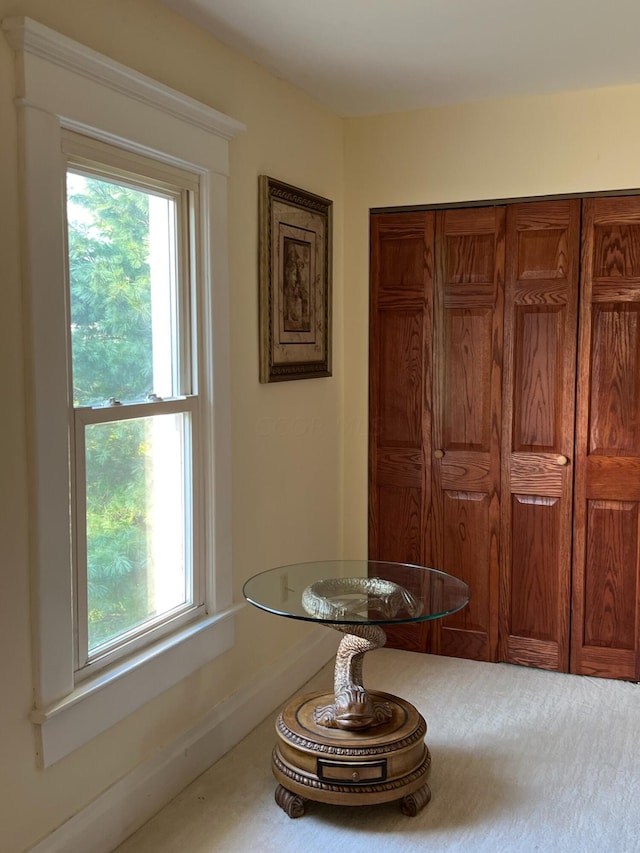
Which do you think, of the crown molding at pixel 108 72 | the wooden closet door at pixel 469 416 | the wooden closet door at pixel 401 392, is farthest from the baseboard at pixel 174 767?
the crown molding at pixel 108 72

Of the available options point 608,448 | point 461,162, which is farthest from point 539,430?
point 461,162

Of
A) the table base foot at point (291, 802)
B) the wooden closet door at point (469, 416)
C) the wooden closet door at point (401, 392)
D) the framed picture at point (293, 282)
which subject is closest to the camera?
the table base foot at point (291, 802)

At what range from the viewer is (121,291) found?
221 centimetres

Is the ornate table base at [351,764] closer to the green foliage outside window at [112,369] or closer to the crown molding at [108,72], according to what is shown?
the green foliage outside window at [112,369]

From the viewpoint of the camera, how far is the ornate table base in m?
2.26

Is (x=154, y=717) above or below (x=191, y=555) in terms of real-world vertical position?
below

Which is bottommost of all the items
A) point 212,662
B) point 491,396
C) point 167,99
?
point 212,662

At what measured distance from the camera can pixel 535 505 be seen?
133 inches

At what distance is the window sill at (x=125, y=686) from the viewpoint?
1.96 m

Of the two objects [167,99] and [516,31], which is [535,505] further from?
[167,99]

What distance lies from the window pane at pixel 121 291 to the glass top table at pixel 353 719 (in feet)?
2.42

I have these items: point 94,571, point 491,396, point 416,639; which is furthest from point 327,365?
point 94,571

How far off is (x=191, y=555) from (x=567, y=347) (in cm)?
174

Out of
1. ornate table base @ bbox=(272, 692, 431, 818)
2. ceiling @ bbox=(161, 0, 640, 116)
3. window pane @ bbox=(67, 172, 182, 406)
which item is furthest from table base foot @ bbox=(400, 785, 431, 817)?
ceiling @ bbox=(161, 0, 640, 116)
